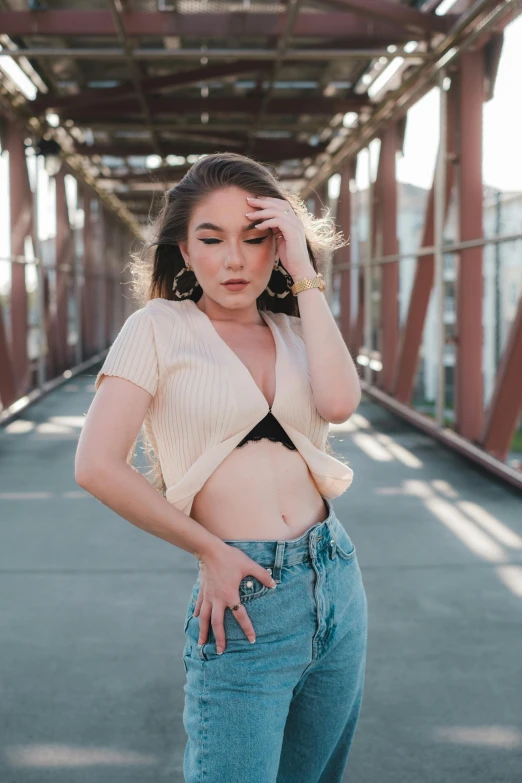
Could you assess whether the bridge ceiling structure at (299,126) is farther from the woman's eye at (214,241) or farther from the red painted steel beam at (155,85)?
the woman's eye at (214,241)

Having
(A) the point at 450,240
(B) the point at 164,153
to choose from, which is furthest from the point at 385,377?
(B) the point at 164,153

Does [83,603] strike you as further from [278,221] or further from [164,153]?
[164,153]

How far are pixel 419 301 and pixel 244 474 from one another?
8.28m

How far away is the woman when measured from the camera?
4.65 ft

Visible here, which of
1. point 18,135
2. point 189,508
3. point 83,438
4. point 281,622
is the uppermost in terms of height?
point 18,135

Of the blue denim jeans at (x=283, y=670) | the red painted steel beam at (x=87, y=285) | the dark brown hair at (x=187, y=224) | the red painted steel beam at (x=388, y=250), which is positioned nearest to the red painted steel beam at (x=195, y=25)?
the red painted steel beam at (x=388, y=250)

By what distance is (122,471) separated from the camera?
138 centimetres

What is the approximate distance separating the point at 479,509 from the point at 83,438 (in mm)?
4582

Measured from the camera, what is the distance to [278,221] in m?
1.53

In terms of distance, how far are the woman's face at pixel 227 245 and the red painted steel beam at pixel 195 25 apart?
6.73 meters

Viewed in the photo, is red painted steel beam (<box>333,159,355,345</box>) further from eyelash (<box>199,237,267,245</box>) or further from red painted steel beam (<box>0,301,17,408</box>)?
eyelash (<box>199,237,267,245</box>)

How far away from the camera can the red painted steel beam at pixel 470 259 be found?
7.47 meters

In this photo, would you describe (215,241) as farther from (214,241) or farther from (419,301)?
(419,301)


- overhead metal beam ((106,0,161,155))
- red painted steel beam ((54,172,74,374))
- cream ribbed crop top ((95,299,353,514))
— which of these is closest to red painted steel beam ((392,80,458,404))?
overhead metal beam ((106,0,161,155))
